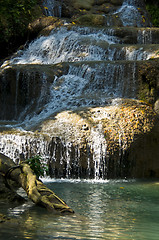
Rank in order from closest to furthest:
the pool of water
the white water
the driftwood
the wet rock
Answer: the pool of water
the driftwood
the white water
the wet rock

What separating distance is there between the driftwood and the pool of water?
0.12 metres

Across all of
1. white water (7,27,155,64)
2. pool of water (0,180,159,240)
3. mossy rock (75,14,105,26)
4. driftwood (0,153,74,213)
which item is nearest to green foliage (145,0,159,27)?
mossy rock (75,14,105,26)

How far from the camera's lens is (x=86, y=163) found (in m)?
9.09

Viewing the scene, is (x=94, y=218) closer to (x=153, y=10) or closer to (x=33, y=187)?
(x=33, y=187)

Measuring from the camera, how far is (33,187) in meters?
5.02

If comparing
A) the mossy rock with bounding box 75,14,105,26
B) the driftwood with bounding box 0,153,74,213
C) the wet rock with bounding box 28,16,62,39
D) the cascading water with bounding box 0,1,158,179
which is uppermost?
the mossy rock with bounding box 75,14,105,26

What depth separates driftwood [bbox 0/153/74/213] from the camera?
473 cm

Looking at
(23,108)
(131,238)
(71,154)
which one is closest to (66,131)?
(71,154)

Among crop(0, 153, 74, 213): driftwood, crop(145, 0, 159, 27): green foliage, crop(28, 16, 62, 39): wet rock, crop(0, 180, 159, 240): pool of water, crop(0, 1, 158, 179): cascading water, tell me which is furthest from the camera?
crop(145, 0, 159, 27): green foliage

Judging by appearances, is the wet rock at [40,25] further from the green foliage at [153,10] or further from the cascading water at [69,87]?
the green foliage at [153,10]

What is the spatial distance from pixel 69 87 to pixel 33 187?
7.79 meters

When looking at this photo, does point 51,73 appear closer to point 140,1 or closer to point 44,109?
point 44,109

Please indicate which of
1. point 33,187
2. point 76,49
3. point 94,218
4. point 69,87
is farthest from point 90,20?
point 94,218

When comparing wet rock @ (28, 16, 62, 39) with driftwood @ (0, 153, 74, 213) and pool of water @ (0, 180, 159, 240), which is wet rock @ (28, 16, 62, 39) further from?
driftwood @ (0, 153, 74, 213)
